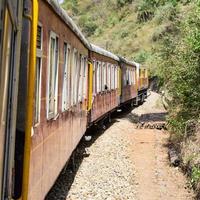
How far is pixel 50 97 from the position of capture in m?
6.01

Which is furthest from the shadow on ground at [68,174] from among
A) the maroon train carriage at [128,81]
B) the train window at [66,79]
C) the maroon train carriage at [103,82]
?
the maroon train carriage at [128,81]

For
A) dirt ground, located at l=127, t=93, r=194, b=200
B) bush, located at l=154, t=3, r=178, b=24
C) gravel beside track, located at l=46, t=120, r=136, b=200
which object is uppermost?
bush, located at l=154, t=3, r=178, b=24

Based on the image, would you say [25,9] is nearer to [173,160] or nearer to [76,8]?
[173,160]

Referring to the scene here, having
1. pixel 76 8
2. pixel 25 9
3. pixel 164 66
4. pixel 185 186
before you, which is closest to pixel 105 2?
pixel 76 8

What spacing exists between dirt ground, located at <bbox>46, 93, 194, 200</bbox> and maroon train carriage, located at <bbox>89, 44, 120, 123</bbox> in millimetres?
1026

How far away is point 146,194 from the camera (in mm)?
9758

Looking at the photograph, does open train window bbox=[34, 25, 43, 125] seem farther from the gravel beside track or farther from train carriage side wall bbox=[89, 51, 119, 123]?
train carriage side wall bbox=[89, 51, 119, 123]

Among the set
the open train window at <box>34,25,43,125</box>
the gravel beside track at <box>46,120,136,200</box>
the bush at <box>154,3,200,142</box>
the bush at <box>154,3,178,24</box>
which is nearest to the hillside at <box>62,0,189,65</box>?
the bush at <box>154,3,178,24</box>

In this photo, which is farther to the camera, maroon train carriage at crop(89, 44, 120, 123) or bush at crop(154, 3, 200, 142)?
maroon train carriage at crop(89, 44, 120, 123)

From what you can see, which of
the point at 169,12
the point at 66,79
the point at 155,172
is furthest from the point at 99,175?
the point at 169,12

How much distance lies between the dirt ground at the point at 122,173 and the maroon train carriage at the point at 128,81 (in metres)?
7.63

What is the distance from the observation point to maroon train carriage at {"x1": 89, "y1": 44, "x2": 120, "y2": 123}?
1471 cm

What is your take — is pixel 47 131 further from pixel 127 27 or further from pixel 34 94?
pixel 127 27

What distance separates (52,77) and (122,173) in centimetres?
569
